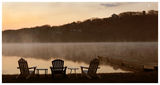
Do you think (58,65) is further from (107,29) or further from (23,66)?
(107,29)

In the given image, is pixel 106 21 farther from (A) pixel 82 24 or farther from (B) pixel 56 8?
(B) pixel 56 8

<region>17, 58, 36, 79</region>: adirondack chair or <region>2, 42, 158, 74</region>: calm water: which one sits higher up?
<region>17, 58, 36, 79</region>: adirondack chair

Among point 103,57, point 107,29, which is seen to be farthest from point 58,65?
point 103,57

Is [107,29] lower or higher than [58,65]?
higher

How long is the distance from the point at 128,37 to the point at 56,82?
58.0ft

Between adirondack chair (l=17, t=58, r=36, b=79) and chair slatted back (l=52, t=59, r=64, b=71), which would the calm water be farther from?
adirondack chair (l=17, t=58, r=36, b=79)

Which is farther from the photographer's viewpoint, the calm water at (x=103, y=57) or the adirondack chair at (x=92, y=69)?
the calm water at (x=103, y=57)

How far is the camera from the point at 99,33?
2555 cm

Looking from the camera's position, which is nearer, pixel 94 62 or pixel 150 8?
pixel 94 62

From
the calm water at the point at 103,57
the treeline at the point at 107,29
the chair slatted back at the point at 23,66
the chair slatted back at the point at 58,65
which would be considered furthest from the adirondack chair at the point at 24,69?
the treeline at the point at 107,29

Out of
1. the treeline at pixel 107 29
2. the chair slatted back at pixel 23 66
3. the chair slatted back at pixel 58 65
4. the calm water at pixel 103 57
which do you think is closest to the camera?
the chair slatted back at pixel 23 66

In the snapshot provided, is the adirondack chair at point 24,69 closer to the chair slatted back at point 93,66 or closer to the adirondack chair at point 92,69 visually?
the adirondack chair at point 92,69

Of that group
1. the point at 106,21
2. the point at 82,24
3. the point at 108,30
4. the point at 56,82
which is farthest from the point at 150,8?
the point at 108,30

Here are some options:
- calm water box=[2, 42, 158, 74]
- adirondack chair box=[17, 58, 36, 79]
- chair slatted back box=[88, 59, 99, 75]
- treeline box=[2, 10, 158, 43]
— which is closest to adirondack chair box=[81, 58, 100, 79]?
chair slatted back box=[88, 59, 99, 75]
